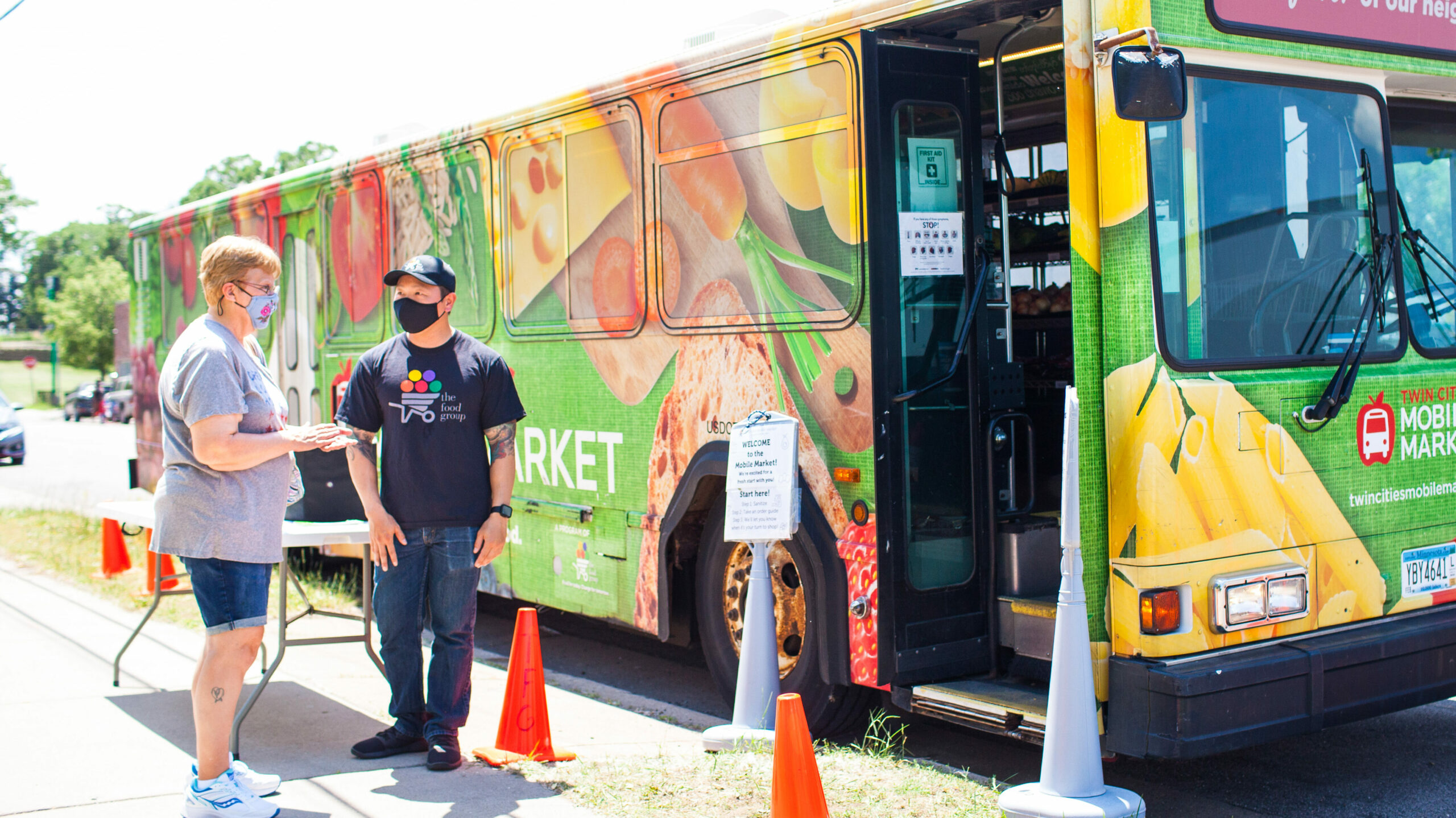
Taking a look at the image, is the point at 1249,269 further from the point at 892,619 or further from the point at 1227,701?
the point at 892,619

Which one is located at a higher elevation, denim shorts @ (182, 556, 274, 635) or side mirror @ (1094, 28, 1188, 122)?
side mirror @ (1094, 28, 1188, 122)

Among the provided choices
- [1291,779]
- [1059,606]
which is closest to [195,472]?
[1059,606]

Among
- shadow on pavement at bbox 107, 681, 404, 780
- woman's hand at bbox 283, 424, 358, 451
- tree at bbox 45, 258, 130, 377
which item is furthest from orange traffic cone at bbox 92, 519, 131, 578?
tree at bbox 45, 258, 130, 377

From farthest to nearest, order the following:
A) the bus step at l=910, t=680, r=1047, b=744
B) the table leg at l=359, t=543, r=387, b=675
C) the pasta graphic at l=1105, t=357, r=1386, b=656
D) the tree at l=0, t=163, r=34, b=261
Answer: the tree at l=0, t=163, r=34, b=261 < the table leg at l=359, t=543, r=387, b=675 < the bus step at l=910, t=680, r=1047, b=744 < the pasta graphic at l=1105, t=357, r=1386, b=656

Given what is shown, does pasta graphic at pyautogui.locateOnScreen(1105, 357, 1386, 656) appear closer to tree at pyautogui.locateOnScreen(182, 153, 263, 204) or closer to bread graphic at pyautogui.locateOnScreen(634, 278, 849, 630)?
bread graphic at pyautogui.locateOnScreen(634, 278, 849, 630)

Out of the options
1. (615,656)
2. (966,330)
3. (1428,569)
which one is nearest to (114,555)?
(615,656)

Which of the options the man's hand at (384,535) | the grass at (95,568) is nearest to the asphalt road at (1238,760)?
the man's hand at (384,535)

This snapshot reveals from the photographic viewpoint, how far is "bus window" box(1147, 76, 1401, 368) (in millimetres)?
4262

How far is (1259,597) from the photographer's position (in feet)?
14.2

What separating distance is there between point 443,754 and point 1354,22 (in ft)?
14.3

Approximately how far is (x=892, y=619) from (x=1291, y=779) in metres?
1.70

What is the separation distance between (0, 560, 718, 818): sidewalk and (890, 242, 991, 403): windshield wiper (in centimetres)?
177

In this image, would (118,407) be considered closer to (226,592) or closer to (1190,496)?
(226,592)

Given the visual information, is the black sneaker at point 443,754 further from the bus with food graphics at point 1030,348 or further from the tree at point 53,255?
the tree at point 53,255
